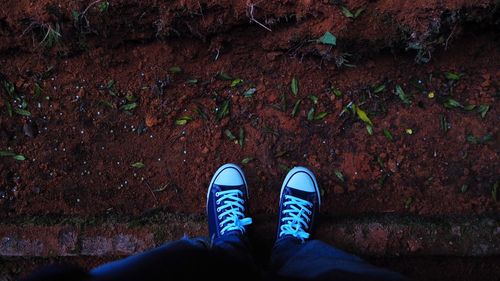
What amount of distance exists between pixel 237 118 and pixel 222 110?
92 mm

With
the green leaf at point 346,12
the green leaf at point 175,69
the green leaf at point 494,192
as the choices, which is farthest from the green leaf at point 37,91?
the green leaf at point 494,192

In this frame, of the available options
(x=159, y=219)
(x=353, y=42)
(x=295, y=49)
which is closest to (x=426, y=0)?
(x=353, y=42)

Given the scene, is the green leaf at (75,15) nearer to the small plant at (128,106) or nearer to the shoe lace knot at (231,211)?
the small plant at (128,106)

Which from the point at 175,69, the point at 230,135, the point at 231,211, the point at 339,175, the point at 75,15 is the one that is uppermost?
the point at 75,15

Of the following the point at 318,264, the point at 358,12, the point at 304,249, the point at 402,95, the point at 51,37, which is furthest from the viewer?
the point at 402,95

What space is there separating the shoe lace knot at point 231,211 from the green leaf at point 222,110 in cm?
41

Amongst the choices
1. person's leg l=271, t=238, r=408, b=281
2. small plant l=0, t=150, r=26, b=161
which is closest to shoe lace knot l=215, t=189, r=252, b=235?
person's leg l=271, t=238, r=408, b=281

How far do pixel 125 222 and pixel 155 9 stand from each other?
1105 millimetres

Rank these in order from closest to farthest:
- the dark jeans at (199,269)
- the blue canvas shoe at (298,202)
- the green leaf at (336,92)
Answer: the dark jeans at (199,269), the blue canvas shoe at (298,202), the green leaf at (336,92)

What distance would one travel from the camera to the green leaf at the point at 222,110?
7.51 feet

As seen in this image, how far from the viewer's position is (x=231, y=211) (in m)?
2.19

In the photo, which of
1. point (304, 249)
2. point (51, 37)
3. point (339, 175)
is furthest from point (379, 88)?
point (51, 37)

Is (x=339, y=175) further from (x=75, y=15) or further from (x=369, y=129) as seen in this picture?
(x=75, y=15)

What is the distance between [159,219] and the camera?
2230mm
